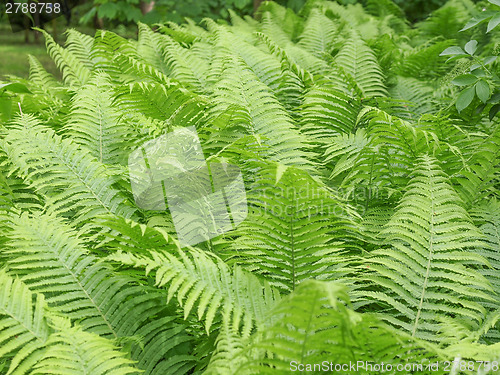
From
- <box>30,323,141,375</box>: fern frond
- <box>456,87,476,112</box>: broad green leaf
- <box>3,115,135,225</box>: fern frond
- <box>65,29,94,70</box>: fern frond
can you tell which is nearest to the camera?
<box>30,323,141,375</box>: fern frond

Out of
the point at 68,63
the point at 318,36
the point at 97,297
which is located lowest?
the point at 97,297

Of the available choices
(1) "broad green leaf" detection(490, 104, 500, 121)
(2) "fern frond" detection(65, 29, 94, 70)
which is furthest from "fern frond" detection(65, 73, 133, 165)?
(1) "broad green leaf" detection(490, 104, 500, 121)

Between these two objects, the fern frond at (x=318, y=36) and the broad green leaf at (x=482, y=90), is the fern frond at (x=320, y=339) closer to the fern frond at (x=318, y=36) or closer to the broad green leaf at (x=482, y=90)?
the broad green leaf at (x=482, y=90)

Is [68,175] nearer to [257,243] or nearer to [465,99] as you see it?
[257,243]

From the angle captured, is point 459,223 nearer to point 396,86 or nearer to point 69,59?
point 396,86

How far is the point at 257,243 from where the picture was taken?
5.57 feet

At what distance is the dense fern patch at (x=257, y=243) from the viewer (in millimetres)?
1264

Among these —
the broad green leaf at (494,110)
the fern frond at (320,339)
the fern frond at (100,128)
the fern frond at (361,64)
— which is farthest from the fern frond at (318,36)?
the fern frond at (320,339)

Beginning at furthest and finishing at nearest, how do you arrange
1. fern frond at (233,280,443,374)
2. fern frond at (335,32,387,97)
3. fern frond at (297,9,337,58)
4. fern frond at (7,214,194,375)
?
1. fern frond at (297,9,337,58)
2. fern frond at (335,32,387,97)
3. fern frond at (7,214,194,375)
4. fern frond at (233,280,443,374)

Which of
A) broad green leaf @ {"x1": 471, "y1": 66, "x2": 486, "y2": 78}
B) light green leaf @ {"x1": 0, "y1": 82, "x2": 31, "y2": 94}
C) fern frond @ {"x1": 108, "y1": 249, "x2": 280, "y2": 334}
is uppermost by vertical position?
broad green leaf @ {"x1": 471, "y1": 66, "x2": 486, "y2": 78}

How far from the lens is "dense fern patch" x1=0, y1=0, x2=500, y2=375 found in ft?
4.15

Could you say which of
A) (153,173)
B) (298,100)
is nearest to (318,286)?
(153,173)

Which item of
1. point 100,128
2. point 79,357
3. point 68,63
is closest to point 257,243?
point 79,357

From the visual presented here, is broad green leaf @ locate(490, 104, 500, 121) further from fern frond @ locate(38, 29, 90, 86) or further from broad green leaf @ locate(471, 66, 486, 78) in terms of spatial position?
fern frond @ locate(38, 29, 90, 86)
